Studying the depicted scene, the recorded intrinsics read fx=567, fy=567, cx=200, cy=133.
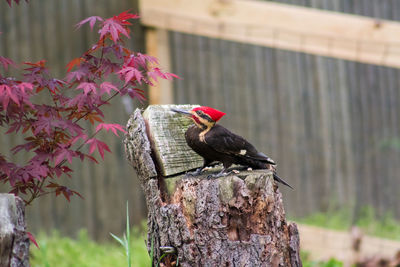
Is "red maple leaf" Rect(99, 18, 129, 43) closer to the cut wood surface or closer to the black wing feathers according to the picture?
the black wing feathers

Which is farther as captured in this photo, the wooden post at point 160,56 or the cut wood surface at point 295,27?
the wooden post at point 160,56

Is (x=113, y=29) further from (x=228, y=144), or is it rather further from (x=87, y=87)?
(x=228, y=144)

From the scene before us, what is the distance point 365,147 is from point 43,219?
11.6 feet

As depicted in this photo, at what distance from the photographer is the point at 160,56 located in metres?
5.18

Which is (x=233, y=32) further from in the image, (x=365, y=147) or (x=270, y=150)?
(x=365, y=147)

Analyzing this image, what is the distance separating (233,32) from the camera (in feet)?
16.7

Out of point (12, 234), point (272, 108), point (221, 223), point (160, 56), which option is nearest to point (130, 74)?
point (221, 223)

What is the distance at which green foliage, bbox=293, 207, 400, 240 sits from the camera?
5957 millimetres

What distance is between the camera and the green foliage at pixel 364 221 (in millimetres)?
5957

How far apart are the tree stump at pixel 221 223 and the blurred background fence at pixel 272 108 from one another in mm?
2458

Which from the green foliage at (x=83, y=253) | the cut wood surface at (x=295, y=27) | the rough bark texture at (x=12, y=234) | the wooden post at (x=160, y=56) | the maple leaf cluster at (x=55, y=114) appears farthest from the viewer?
the wooden post at (x=160, y=56)

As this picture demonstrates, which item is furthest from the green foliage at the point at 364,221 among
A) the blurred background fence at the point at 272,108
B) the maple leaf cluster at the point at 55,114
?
the maple leaf cluster at the point at 55,114

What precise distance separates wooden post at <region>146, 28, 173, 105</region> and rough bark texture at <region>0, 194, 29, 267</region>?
2933 millimetres

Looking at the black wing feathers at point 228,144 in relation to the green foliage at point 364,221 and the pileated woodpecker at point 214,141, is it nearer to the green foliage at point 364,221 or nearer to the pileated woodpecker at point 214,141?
the pileated woodpecker at point 214,141
